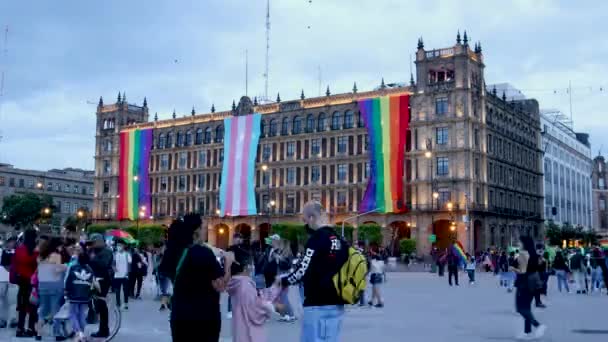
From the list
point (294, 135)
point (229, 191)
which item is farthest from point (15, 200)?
point (294, 135)

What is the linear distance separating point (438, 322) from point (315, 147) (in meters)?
59.7

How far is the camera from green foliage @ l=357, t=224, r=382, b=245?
214ft

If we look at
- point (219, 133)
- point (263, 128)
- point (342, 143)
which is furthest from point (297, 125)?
point (219, 133)

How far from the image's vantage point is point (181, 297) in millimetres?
6484

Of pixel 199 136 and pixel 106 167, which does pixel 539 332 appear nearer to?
pixel 199 136

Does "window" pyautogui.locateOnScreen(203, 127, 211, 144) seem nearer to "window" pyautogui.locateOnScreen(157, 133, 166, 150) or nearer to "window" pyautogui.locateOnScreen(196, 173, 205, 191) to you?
"window" pyautogui.locateOnScreen(196, 173, 205, 191)

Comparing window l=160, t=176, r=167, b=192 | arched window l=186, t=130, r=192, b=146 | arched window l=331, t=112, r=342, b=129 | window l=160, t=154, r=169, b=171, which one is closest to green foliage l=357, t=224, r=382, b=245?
arched window l=331, t=112, r=342, b=129

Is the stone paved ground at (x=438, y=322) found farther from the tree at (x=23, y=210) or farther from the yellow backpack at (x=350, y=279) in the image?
the tree at (x=23, y=210)

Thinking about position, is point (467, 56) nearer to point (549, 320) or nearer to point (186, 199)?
point (186, 199)

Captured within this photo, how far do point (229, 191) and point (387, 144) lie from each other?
62.2ft

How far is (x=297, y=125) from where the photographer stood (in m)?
76.2

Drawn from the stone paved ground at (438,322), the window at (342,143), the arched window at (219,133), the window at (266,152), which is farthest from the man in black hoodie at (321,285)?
the arched window at (219,133)

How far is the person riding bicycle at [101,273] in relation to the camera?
11664 millimetres

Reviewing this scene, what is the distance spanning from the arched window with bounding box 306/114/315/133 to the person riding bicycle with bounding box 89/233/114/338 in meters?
62.7
